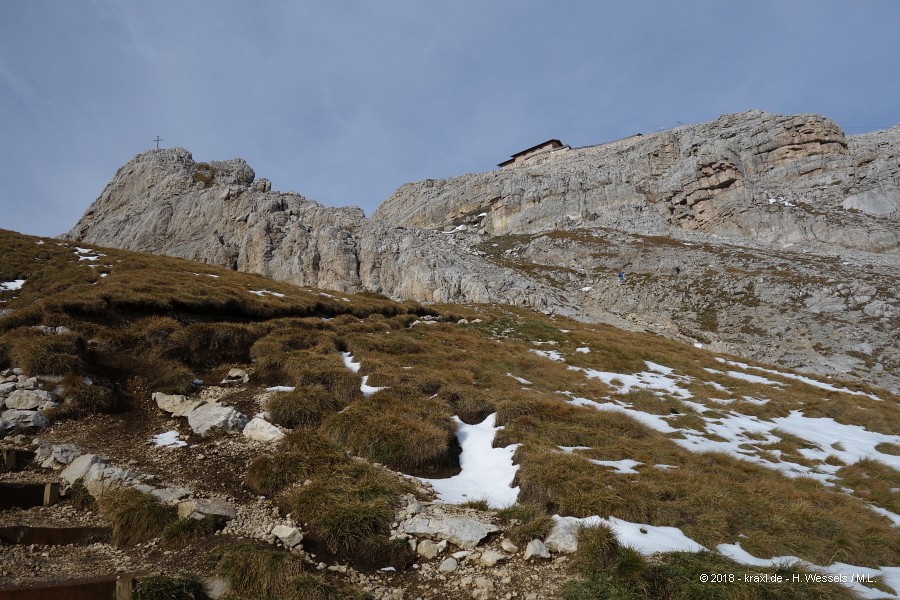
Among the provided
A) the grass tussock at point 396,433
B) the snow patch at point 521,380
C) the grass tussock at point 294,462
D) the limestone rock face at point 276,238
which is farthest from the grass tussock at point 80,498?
the limestone rock face at point 276,238

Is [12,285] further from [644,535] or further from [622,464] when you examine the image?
[644,535]

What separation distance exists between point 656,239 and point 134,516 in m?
83.3

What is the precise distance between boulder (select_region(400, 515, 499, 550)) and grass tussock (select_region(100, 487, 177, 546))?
13.5ft

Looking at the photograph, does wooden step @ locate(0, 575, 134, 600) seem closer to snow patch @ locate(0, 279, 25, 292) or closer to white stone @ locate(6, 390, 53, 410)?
white stone @ locate(6, 390, 53, 410)

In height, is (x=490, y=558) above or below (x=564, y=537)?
below

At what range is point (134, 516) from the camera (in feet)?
24.1

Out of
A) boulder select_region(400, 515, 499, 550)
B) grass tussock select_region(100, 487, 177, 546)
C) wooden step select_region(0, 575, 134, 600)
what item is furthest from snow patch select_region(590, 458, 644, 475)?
wooden step select_region(0, 575, 134, 600)

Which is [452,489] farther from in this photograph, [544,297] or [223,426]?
[544,297]

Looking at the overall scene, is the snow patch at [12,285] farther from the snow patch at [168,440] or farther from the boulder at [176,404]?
the snow patch at [168,440]

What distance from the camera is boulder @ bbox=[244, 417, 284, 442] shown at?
10.8 m

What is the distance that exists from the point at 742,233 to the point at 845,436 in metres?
74.4

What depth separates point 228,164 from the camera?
86.3m

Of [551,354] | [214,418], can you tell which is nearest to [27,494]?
[214,418]

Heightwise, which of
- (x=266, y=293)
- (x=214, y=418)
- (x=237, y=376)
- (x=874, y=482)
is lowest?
(x=874, y=482)
